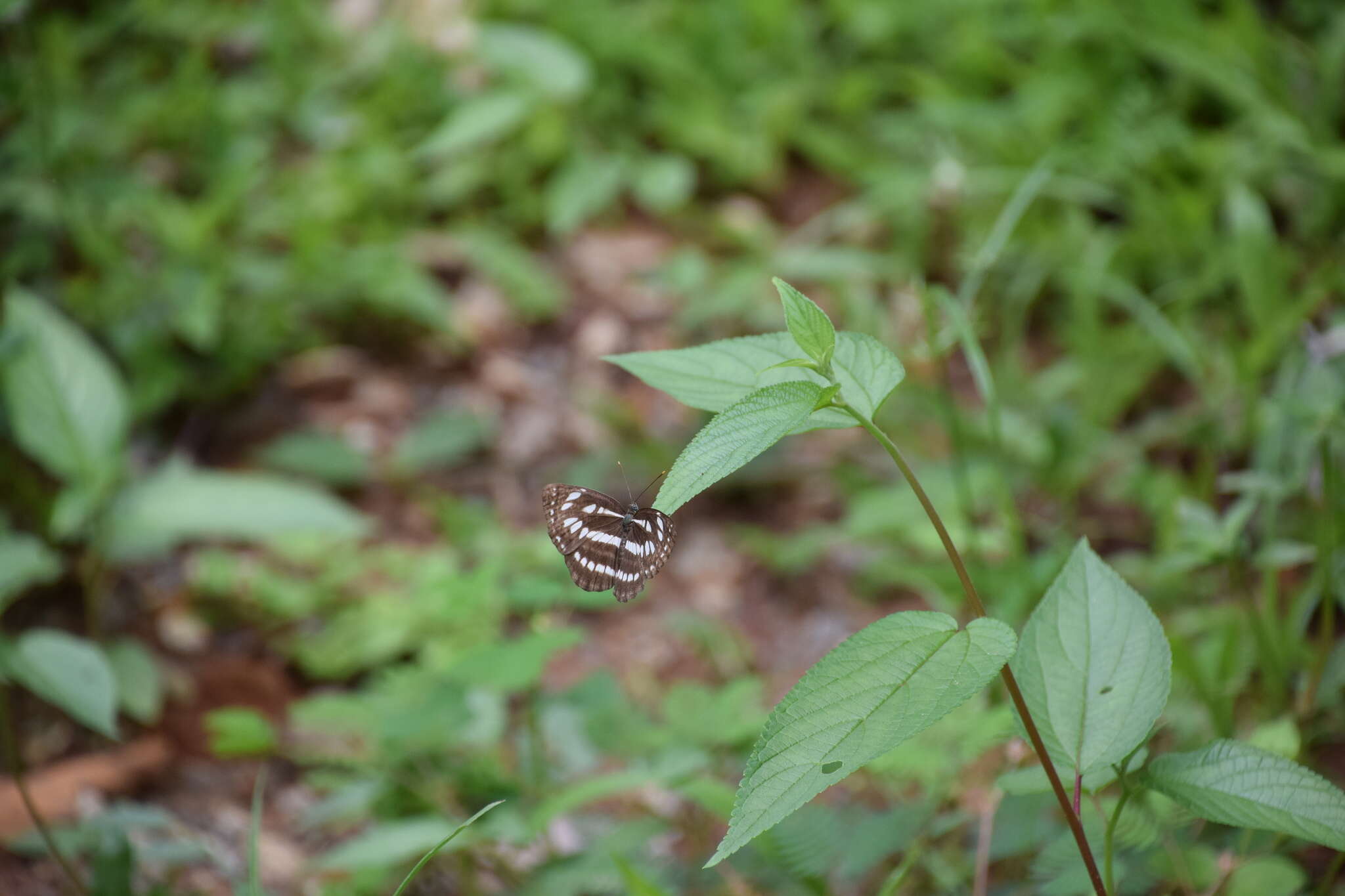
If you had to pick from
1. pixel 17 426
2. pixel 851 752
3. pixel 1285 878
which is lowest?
pixel 1285 878

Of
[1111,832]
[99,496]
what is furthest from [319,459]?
[1111,832]

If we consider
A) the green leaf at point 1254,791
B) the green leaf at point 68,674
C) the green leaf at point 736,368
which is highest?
the green leaf at point 736,368

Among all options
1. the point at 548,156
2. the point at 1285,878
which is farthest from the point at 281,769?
the point at 548,156

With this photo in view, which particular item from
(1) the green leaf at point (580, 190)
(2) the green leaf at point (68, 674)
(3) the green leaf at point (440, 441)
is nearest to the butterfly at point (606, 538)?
(2) the green leaf at point (68, 674)

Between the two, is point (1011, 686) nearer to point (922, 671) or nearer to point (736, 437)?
point (922, 671)

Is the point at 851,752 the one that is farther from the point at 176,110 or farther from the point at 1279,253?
the point at 176,110

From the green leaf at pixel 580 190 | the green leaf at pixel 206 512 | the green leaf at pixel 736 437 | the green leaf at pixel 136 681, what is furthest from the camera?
the green leaf at pixel 580 190

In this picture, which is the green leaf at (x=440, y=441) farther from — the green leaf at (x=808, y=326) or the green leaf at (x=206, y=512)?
the green leaf at (x=808, y=326)
